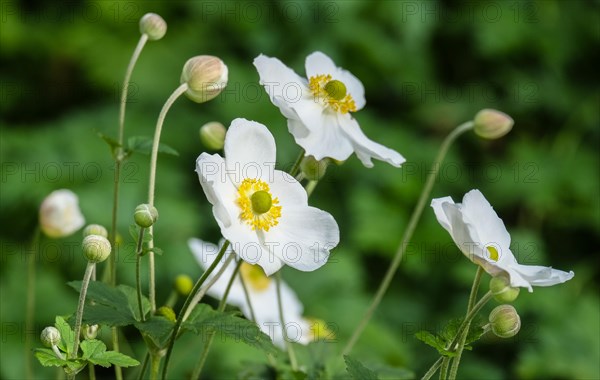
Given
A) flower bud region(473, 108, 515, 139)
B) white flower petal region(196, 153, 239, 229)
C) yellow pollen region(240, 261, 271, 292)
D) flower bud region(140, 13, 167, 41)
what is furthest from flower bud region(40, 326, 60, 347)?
yellow pollen region(240, 261, 271, 292)

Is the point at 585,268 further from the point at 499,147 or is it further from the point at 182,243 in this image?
the point at 182,243

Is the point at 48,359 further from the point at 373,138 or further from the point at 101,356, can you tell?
the point at 373,138

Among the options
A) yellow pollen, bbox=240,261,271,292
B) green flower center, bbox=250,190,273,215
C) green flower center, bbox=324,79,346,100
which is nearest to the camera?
green flower center, bbox=250,190,273,215

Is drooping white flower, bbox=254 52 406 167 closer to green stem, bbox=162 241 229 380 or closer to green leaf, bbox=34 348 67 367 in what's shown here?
green stem, bbox=162 241 229 380

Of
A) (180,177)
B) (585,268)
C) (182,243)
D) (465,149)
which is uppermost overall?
(465,149)

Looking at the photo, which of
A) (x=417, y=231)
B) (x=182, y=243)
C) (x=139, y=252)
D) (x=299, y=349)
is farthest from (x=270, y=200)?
(x=417, y=231)

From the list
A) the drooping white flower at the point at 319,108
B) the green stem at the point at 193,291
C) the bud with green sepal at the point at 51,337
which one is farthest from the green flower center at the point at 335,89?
the bud with green sepal at the point at 51,337

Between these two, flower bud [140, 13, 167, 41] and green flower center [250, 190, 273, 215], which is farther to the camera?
flower bud [140, 13, 167, 41]

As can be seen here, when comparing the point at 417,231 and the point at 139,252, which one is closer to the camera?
the point at 139,252
